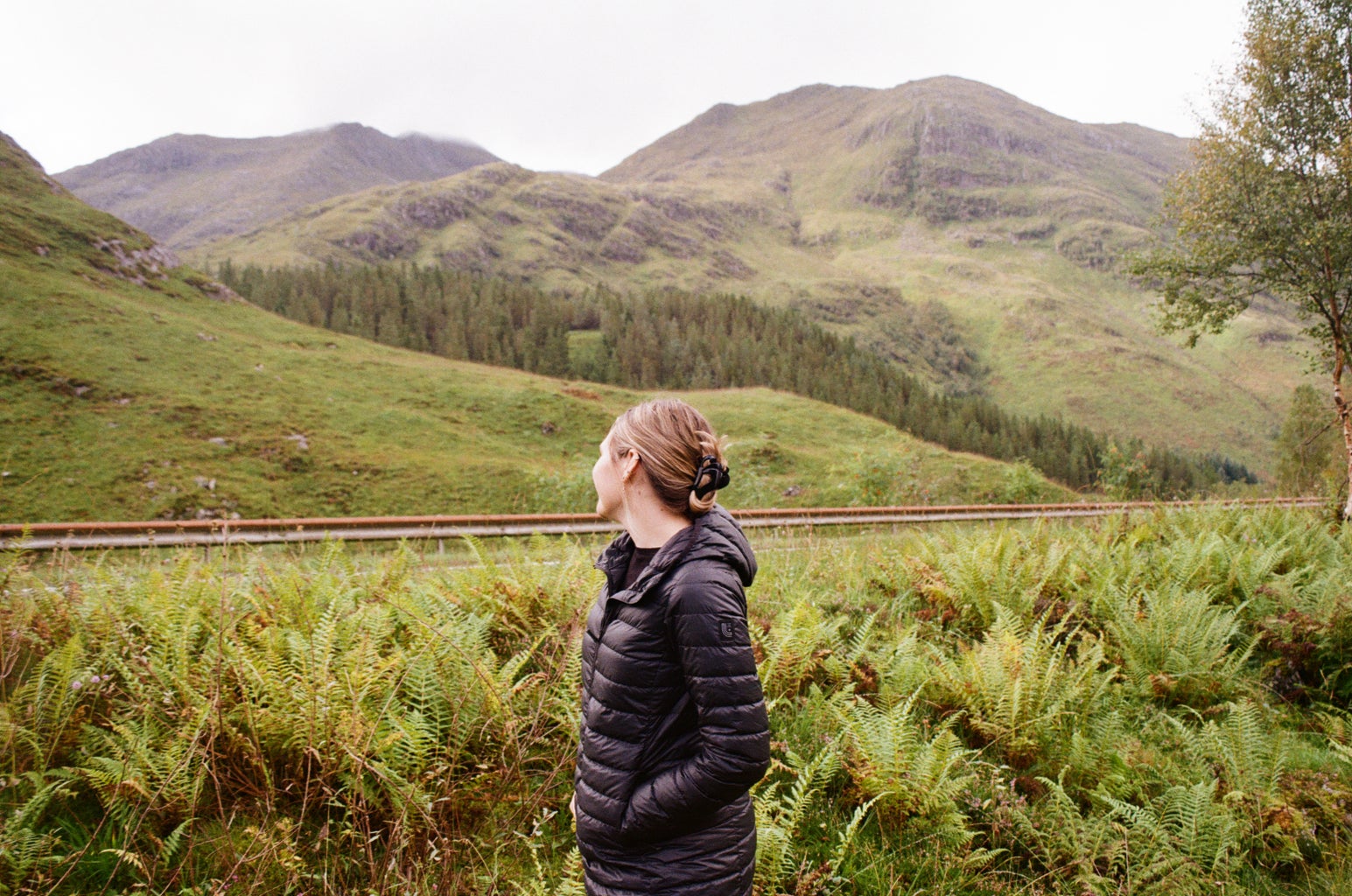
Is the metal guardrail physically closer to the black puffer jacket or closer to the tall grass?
the tall grass

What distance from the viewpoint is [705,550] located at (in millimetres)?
2100

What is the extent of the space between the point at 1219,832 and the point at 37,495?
35.3m

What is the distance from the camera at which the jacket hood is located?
2102mm

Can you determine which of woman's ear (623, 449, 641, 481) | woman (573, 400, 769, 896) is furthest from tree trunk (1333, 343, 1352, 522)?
woman's ear (623, 449, 641, 481)

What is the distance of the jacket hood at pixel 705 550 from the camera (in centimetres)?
210

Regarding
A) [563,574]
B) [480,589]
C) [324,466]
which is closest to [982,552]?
[563,574]

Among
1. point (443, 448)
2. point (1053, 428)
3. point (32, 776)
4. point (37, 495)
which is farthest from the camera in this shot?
point (1053, 428)

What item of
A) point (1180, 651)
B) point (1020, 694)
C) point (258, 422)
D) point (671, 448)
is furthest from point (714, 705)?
point (258, 422)

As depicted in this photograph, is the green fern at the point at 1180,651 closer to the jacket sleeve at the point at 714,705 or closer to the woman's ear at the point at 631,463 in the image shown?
the jacket sleeve at the point at 714,705

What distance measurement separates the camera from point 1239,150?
42.5 ft

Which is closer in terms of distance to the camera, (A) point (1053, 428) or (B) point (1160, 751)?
(B) point (1160, 751)

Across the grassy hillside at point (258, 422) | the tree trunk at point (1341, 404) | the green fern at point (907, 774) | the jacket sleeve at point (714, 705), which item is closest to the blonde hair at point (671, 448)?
the jacket sleeve at point (714, 705)

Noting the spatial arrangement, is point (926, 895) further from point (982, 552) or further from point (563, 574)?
point (982, 552)

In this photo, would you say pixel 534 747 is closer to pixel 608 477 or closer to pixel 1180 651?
pixel 608 477
